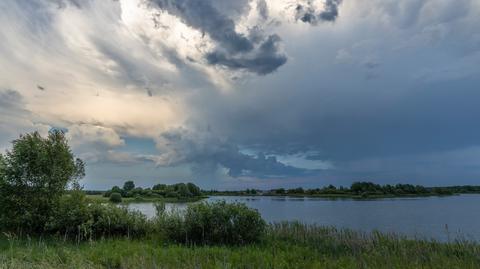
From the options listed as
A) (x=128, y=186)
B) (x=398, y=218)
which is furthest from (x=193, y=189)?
(x=398, y=218)

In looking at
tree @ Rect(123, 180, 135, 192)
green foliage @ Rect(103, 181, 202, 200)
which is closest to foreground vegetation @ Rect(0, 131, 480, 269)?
green foliage @ Rect(103, 181, 202, 200)

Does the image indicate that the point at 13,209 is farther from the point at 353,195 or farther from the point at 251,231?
the point at 353,195

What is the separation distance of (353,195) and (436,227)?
331 feet


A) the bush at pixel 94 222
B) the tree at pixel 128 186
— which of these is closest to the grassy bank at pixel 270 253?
the bush at pixel 94 222

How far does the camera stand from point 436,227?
35938 millimetres

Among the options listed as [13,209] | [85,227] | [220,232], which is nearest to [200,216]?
[220,232]

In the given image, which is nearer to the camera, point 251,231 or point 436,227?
point 251,231

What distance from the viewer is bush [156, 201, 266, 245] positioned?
1825cm

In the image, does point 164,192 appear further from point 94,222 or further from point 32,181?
point 94,222

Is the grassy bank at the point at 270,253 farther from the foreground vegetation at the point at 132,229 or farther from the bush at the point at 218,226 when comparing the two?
the bush at the point at 218,226

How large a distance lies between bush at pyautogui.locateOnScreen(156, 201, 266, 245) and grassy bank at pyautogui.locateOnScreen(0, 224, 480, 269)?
0.86m

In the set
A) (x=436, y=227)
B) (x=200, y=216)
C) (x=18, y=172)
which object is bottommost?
(x=436, y=227)

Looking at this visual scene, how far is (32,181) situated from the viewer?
2145cm

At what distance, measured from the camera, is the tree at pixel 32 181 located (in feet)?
67.1
